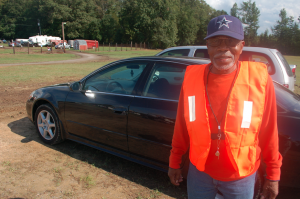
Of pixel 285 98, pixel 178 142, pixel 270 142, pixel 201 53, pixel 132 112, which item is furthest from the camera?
pixel 201 53

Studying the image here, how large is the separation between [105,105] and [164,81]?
2.91 feet

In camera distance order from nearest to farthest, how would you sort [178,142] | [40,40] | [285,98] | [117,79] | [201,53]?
[178,142]
[285,98]
[117,79]
[201,53]
[40,40]

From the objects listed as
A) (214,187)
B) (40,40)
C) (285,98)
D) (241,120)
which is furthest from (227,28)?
(40,40)

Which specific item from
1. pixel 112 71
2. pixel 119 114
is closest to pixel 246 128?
pixel 119 114

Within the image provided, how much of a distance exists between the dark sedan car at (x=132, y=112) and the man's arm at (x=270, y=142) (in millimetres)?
725

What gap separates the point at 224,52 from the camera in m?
1.55

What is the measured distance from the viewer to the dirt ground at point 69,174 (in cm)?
284

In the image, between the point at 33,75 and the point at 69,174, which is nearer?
the point at 69,174

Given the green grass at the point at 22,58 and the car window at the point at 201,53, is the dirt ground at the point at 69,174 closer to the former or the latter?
the car window at the point at 201,53

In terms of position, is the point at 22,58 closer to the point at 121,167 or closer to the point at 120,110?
the point at 121,167

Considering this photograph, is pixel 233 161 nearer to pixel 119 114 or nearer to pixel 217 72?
pixel 217 72

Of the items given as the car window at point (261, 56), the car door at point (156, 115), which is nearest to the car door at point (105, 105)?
the car door at point (156, 115)

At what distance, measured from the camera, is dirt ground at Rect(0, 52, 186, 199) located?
2844 mm

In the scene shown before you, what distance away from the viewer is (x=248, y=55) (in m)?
5.91
